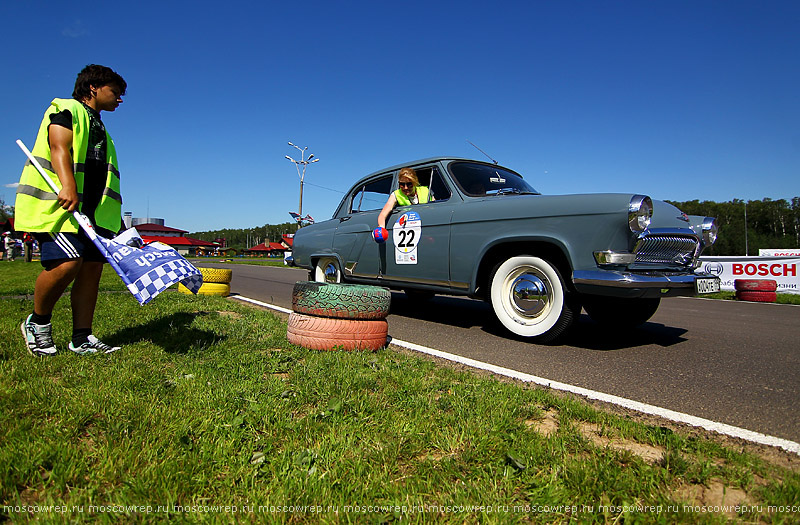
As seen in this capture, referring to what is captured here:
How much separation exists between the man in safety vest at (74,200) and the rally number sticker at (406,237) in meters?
2.71

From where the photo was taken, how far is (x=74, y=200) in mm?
2607

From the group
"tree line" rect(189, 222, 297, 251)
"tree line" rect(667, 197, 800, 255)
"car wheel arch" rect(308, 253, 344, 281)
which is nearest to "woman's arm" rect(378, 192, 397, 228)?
"car wheel arch" rect(308, 253, 344, 281)

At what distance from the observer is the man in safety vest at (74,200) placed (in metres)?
2.60

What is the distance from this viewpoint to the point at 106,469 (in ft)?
4.66

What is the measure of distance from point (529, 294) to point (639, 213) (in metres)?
1.10

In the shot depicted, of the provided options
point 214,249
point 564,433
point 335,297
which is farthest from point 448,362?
point 214,249

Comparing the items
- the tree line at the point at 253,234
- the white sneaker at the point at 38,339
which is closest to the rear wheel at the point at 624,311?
the white sneaker at the point at 38,339

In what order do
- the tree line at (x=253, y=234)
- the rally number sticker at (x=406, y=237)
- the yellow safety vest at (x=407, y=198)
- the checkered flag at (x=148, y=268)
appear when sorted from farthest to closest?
the tree line at (x=253, y=234) < the yellow safety vest at (x=407, y=198) < the rally number sticker at (x=406, y=237) < the checkered flag at (x=148, y=268)

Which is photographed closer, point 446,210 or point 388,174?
point 446,210

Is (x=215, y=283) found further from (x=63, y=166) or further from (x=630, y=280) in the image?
(x=630, y=280)

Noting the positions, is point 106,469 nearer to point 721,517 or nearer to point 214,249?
point 721,517

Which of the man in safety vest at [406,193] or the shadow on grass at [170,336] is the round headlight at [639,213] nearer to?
the man in safety vest at [406,193]

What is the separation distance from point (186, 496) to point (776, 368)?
3.72m

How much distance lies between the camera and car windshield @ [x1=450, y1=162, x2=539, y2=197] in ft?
14.7
